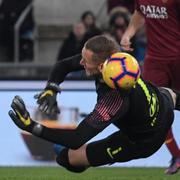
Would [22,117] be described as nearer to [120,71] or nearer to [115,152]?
[120,71]

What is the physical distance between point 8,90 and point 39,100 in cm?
Result: 412

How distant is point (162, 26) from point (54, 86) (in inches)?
69.9

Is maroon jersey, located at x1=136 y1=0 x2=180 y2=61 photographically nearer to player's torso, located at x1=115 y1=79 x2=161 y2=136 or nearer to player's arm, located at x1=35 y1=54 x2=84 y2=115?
→ player's arm, located at x1=35 y1=54 x2=84 y2=115

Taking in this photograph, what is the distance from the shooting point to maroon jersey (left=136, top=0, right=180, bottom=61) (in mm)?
8547

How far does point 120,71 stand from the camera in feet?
20.4

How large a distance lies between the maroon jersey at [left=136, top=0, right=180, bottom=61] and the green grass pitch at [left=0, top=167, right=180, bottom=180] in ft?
4.15

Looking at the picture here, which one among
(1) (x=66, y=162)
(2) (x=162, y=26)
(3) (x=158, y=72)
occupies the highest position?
(2) (x=162, y=26)

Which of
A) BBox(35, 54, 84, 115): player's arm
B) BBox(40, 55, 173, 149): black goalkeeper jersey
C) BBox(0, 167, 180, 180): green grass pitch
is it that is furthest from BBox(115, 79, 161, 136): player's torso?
BBox(0, 167, 180, 180): green grass pitch

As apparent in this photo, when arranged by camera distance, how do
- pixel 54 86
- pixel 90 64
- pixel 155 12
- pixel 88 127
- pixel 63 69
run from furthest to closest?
pixel 155 12 < pixel 63 69 < pixel 54 86 < pixel 90 64 < pixel 88 127

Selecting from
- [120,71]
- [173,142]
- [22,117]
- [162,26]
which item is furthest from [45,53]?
[120,71]

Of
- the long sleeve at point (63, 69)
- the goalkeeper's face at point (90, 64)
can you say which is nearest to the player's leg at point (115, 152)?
the goalkeeper's face at point (90, 64)

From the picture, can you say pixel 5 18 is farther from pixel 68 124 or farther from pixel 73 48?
pixel 68 124

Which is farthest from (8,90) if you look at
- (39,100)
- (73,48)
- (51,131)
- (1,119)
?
(51,131)

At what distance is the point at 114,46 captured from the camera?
6539 millimetres
